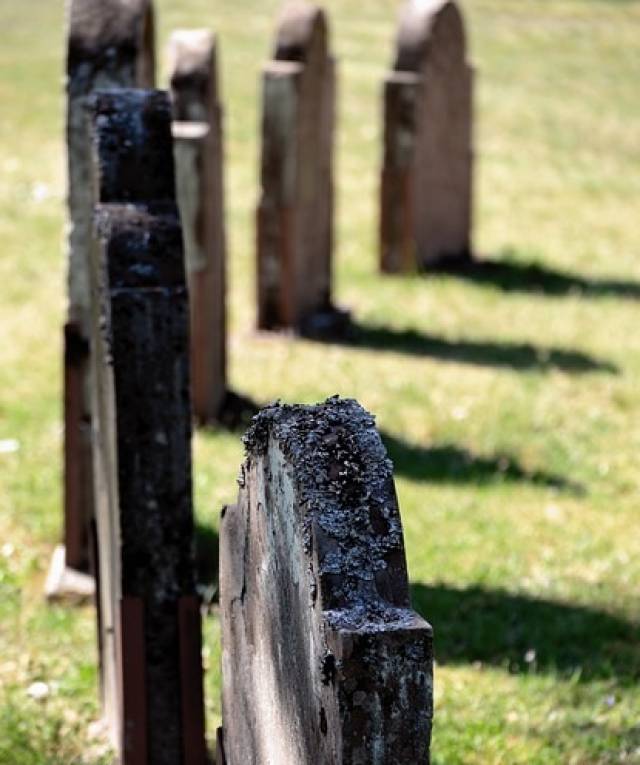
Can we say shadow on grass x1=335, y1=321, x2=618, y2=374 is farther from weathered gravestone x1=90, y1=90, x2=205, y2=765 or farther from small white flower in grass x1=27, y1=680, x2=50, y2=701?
weathered gravestone x1=90, y1=90, x2=205, y2=765

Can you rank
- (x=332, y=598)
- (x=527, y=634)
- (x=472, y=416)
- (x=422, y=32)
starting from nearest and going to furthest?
(x=332, y=598)
(x=527, y=634)
(x=472, y=416)
(x=422, y=32)

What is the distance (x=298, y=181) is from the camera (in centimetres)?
865

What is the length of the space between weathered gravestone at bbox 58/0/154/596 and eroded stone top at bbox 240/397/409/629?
282cm

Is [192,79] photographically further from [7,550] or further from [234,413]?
[7,550]

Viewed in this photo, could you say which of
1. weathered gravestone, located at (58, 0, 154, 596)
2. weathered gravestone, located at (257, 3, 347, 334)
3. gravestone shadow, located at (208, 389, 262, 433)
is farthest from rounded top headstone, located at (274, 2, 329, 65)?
weathered gravestone, located at (58, 0, 154, 596)

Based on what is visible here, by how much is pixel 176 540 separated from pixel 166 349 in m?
0.45

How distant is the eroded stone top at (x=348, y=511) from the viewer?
2.36 metres

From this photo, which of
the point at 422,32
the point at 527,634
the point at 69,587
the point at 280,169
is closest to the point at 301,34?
the point at 280,169

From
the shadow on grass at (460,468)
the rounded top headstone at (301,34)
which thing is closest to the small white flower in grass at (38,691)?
the shadow on grass at (460,468)

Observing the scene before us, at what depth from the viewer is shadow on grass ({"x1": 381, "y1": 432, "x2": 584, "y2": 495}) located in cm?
682

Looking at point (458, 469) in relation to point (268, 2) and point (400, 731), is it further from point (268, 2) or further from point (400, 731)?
point (268, 2)

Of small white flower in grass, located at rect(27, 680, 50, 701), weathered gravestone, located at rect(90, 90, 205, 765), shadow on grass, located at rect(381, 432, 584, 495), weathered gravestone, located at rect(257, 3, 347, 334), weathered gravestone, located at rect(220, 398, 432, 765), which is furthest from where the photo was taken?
weathered gravestone, located at rect(257, 3, 347, 334)

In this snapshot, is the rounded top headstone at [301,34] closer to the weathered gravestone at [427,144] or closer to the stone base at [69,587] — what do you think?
the weathered gravestone at [427,144]

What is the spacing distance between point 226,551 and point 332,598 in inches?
30.6
